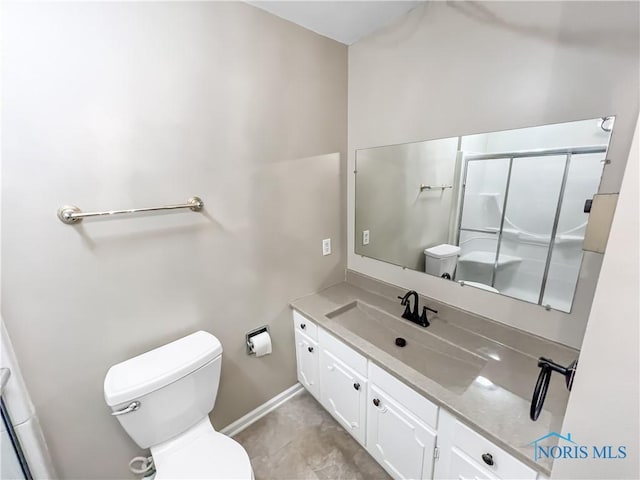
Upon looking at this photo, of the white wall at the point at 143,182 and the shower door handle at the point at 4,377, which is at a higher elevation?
the white wall at the point at 143,182

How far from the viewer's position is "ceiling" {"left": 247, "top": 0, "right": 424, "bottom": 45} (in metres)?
1.33

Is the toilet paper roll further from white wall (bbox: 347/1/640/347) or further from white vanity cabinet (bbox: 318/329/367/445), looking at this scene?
white wall (bbox: 347/1/640/347)

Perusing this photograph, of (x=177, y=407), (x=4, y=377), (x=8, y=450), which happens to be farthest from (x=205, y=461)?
(x=4, y=377)

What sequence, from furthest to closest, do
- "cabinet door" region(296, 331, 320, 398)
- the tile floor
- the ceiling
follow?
"cabinet door" region(296, 331, 320, 398) → the tile floor → the ceiling

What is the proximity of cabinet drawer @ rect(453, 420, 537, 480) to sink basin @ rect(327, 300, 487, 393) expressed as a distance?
0.52ft

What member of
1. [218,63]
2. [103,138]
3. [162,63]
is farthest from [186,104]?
[103,138]

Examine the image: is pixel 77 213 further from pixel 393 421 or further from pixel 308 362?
pixel 393 421

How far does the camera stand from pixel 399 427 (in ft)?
3.94

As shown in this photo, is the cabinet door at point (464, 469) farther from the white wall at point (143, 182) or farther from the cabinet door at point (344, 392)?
the white wall at point (143, 182)

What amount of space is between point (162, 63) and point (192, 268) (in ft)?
3.06

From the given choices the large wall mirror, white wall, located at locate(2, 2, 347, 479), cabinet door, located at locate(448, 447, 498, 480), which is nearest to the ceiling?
white wall, located at locate(2, 2, 347, 479)

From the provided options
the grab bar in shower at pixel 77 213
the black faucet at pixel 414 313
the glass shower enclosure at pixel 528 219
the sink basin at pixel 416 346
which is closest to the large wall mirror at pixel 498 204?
the glass shower enclosure at pixel 528 219

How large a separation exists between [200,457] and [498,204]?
1760 mm

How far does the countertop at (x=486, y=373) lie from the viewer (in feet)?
2.81
